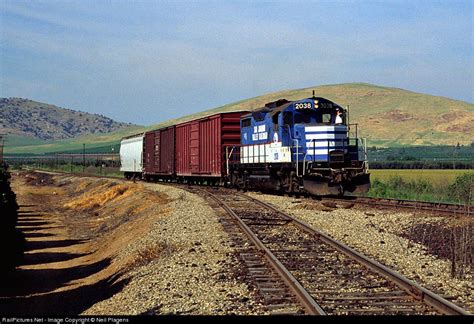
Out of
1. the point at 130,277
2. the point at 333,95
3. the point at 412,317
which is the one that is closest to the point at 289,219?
the point at 130,277

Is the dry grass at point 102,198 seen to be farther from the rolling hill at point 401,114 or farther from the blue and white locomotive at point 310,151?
the rolling hill at point 401,114

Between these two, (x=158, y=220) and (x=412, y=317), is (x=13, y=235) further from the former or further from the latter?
(x=412, y=317)

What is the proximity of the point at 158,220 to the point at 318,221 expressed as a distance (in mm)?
5099

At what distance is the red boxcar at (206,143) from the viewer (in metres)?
31.9

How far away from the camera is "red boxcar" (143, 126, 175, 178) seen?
140ft

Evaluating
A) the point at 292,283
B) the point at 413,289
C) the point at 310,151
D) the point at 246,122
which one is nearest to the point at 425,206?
the point at 310,151

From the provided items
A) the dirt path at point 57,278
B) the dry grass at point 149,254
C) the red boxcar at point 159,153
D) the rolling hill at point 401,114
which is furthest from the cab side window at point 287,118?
the rolling hill at point 401,114

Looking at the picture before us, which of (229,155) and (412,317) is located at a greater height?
(229,155)

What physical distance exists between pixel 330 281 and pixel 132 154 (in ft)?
161

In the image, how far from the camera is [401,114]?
134 meters

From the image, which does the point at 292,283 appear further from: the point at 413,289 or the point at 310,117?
the point at 310,117

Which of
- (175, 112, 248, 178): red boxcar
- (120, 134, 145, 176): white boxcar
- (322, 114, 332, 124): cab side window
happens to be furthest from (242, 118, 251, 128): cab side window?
→ (120, 134, 145, 176): white boxcar

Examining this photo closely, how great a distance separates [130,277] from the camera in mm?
11680

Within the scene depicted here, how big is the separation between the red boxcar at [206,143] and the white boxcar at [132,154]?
12534 mm
